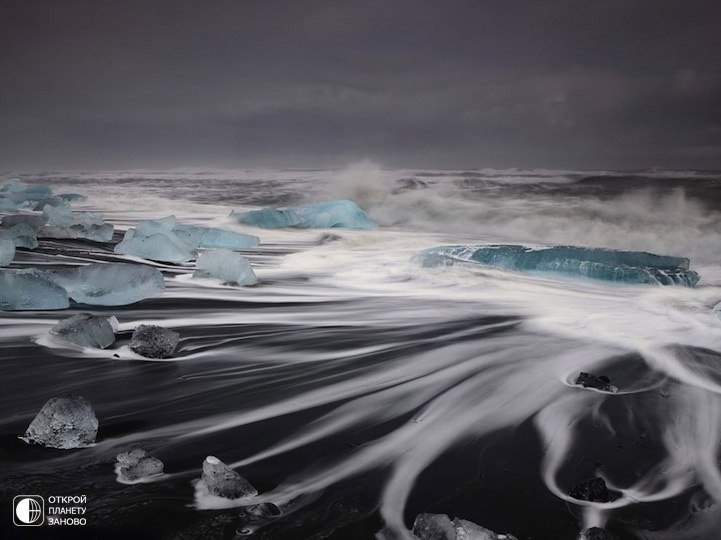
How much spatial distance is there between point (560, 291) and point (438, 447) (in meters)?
2.13

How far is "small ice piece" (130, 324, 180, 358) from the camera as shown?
1875mm

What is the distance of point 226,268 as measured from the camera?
319cm

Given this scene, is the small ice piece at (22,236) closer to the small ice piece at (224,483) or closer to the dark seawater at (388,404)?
the dark seawater at (388,404)

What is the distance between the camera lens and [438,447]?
1.35 m

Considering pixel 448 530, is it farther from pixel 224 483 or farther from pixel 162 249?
pixel 162 249

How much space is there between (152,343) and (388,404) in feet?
2.48

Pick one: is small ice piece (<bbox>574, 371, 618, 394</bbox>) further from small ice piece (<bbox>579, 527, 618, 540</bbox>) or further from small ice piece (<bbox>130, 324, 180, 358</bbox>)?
small ice piece (<bbox>130, 324, 180, 358</bbox>)

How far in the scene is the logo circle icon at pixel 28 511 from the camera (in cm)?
100

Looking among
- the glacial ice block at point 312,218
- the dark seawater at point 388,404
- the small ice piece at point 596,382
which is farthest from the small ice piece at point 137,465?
the glacial ice block at point 312,218

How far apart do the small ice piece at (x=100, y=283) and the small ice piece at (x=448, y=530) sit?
1967 mm

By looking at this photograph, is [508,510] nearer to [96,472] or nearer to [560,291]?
[96,472]

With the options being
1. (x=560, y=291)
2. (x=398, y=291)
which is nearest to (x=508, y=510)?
(x=398, y=291)

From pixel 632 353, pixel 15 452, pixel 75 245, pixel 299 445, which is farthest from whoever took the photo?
pixel 75 245

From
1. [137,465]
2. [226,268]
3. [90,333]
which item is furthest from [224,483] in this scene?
[226,268]
